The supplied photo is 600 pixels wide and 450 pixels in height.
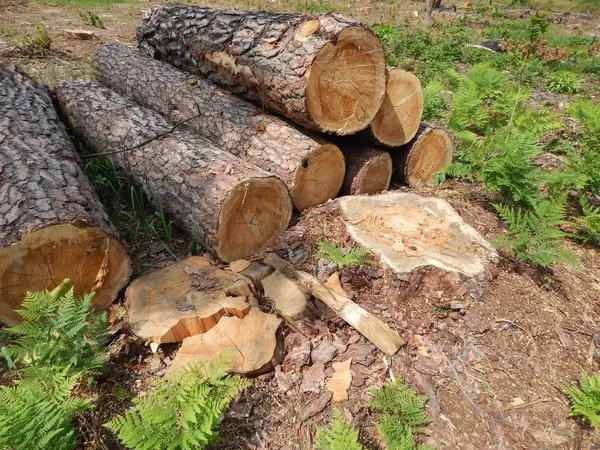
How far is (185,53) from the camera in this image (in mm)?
4625

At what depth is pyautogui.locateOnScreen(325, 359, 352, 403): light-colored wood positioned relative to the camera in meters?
2.24

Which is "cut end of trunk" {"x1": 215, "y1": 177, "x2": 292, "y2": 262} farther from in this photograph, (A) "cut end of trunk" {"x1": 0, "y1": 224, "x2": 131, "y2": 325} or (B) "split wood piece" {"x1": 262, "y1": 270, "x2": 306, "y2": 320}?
(A) "cut end of trunk" {"x1": 0, "y1": 224, "x2": 131, "y2": 325}

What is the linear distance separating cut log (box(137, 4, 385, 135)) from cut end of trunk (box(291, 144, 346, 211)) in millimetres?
238

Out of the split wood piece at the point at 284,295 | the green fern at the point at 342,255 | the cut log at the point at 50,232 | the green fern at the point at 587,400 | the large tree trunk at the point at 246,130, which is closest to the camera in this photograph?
the green fern at the point at 587,400

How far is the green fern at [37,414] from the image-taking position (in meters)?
1.52

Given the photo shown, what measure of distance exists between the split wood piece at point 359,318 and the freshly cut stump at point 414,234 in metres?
0.42

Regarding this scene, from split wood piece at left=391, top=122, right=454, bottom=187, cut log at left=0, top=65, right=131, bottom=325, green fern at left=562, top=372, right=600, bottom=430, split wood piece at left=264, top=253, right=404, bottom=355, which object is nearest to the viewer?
green fern at left=562, top=372, right=600, bottom=430

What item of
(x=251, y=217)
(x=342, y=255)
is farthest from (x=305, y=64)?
(x=342, y=255)

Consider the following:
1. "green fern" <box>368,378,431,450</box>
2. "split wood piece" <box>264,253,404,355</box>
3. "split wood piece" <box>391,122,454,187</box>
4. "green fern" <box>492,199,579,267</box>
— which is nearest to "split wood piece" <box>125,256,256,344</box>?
"split wood piece" <box>264,253,404,355</box>

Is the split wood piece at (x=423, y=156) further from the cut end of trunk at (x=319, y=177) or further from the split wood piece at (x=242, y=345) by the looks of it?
the split wood piece at (x=242, y=345)

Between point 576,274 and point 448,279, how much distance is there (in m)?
1.32

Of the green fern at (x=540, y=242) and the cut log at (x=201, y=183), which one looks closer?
the green fern at (x=540, y=242)

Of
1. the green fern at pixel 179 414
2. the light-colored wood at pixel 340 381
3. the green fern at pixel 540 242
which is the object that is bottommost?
the light-colored wood at pixel 340 381

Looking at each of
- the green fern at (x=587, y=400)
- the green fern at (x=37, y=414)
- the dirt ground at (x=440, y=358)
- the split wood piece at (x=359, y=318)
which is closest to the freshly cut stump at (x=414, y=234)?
the dirt ground at (x=440, y=358)
